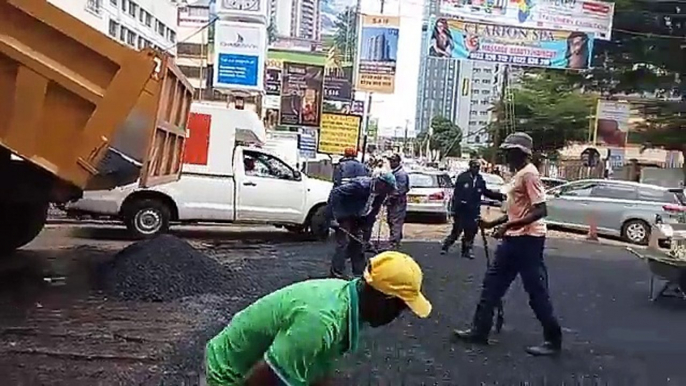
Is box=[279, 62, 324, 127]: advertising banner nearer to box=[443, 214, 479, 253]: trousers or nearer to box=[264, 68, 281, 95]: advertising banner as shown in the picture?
box=[264, 68, 281, 95]: advertising banner

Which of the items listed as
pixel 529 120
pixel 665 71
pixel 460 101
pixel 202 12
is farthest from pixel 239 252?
pixel 460 101

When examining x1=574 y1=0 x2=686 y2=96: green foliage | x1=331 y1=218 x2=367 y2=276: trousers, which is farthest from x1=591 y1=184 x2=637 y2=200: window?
x1=331 y1=218 x2=367 y2=276: trousers

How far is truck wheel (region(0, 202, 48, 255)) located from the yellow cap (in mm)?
8641

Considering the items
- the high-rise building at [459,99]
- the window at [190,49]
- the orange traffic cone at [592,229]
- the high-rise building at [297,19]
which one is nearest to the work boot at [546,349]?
the orange traffic cone at [592,229]

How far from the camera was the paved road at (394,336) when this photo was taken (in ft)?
20.0

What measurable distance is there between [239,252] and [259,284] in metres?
3.12

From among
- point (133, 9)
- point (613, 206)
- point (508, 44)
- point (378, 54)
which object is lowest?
point (613, 206)

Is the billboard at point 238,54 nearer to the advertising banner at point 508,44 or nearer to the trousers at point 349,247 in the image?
the advertising banner at point 508,44

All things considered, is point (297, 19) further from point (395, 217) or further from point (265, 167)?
point (395, 217)

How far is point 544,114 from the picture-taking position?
141 ft

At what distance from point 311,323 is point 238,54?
2099cm

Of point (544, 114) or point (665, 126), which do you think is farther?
point (544, 114)

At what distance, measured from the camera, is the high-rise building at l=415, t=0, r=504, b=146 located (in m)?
57.5

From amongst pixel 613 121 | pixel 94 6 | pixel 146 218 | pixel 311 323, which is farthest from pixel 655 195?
pixel 311 323
